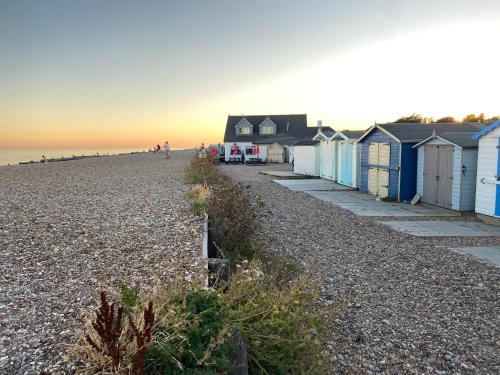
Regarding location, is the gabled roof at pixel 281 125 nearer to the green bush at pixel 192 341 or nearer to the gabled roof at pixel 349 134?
the gabled roof at pixel 349 134

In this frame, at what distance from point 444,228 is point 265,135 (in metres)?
37.5

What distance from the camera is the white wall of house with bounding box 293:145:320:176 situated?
89.5ft

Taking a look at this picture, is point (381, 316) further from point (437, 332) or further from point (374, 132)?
point (374, 132)

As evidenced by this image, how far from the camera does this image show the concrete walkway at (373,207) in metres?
13.7

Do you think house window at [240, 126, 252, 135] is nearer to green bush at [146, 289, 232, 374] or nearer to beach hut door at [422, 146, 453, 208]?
beach hut door at [422, 146, 453, 208]

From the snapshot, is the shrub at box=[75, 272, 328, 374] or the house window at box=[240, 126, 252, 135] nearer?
the shrub at box=[75, 272, 328, 374]

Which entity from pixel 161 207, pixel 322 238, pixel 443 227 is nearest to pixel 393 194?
pixel 443 227

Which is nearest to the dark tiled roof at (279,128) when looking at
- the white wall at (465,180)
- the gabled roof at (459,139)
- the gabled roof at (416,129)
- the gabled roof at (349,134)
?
the gabled roof at (349,134)

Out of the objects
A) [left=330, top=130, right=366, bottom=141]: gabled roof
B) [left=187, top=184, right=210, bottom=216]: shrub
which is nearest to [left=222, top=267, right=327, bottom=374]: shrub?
[left=187, top=184, right=210, bottom=216]: shrub

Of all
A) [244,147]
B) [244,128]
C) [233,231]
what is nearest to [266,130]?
[244,128]

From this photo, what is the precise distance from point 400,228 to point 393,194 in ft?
18.6

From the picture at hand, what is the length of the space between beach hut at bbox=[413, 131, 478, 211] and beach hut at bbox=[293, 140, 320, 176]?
11.4 m

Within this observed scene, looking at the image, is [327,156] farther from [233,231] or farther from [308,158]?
[233,231]

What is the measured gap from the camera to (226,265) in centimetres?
564
